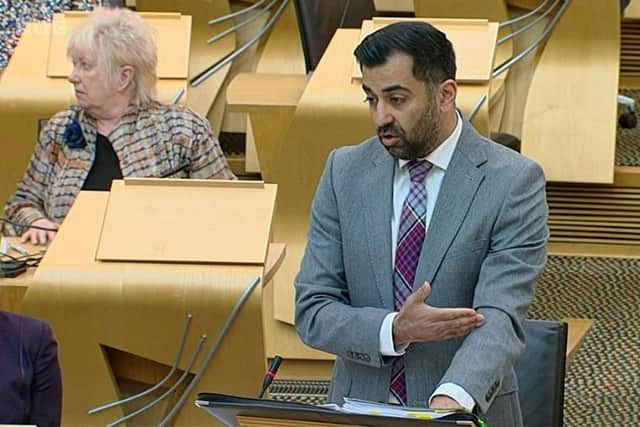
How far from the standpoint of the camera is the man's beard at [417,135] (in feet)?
8.55

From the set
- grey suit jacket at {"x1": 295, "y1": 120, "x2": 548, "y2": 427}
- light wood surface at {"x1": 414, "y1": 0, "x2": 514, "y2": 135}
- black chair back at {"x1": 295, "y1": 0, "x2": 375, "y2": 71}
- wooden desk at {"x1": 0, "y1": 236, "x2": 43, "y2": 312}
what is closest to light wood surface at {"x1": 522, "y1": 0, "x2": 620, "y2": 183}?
light wood surface at {"x1": 414, "y1": 0, "x2": 514, "y2": 135}

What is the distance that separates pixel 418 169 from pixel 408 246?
13cm

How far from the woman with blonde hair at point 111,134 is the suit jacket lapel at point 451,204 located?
173 centimetres

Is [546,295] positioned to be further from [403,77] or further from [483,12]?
[403,77]

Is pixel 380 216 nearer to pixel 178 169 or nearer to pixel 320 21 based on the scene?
pixel 178 169

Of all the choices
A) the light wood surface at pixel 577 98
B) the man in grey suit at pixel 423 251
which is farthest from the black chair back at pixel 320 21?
the man in grey suit at pixel 423 251

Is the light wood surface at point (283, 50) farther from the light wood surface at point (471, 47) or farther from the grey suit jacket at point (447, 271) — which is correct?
the grey suit jacket at point (447, 271)

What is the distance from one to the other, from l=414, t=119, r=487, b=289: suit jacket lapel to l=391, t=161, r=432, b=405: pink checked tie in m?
0.02

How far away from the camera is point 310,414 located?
7.45 ft

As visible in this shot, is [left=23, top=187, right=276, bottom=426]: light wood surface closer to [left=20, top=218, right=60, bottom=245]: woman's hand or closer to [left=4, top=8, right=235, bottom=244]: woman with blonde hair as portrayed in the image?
[left=20, top=218, right=60, bottom=245]: woman's hand

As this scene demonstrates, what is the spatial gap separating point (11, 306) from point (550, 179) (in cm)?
240

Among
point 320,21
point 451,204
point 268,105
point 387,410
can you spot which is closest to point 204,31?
point 320,21

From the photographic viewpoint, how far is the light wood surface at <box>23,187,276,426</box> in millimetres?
3654

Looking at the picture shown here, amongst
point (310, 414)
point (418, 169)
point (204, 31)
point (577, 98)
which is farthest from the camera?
point (204, 31)
